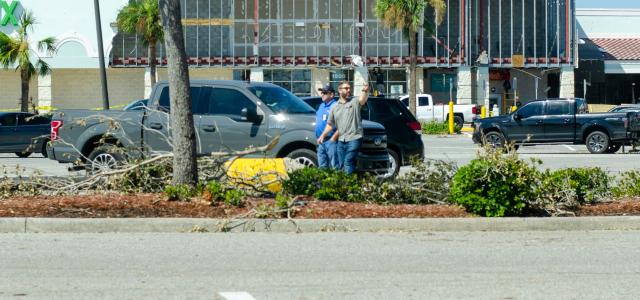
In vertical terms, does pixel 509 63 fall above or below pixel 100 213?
above

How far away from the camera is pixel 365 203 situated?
13133 millimetres

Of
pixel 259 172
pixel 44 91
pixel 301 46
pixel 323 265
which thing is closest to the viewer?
pixel 323 265

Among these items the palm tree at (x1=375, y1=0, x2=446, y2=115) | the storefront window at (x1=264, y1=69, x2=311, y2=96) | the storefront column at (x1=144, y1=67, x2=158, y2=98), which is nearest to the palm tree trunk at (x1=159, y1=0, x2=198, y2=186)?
the palm tree at (x1=375, y1=0, x2=446, y2=115)

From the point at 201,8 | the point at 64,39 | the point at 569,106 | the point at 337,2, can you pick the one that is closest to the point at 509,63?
the point at 337,2

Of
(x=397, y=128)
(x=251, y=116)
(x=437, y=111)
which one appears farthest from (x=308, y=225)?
(x=437, y=111)

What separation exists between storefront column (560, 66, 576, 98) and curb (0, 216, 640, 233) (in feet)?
174

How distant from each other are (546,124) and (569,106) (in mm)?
939

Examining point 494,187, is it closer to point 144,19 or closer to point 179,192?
point 179,192

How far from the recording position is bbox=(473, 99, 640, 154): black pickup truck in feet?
100

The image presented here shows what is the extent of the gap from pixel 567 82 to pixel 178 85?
53812mm

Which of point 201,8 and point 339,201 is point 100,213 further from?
point 201,8

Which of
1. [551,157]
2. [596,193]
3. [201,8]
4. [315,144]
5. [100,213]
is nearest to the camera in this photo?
[100,213]

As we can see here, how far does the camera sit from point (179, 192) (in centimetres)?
1280

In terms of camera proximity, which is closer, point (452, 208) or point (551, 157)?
point (452, 208)
